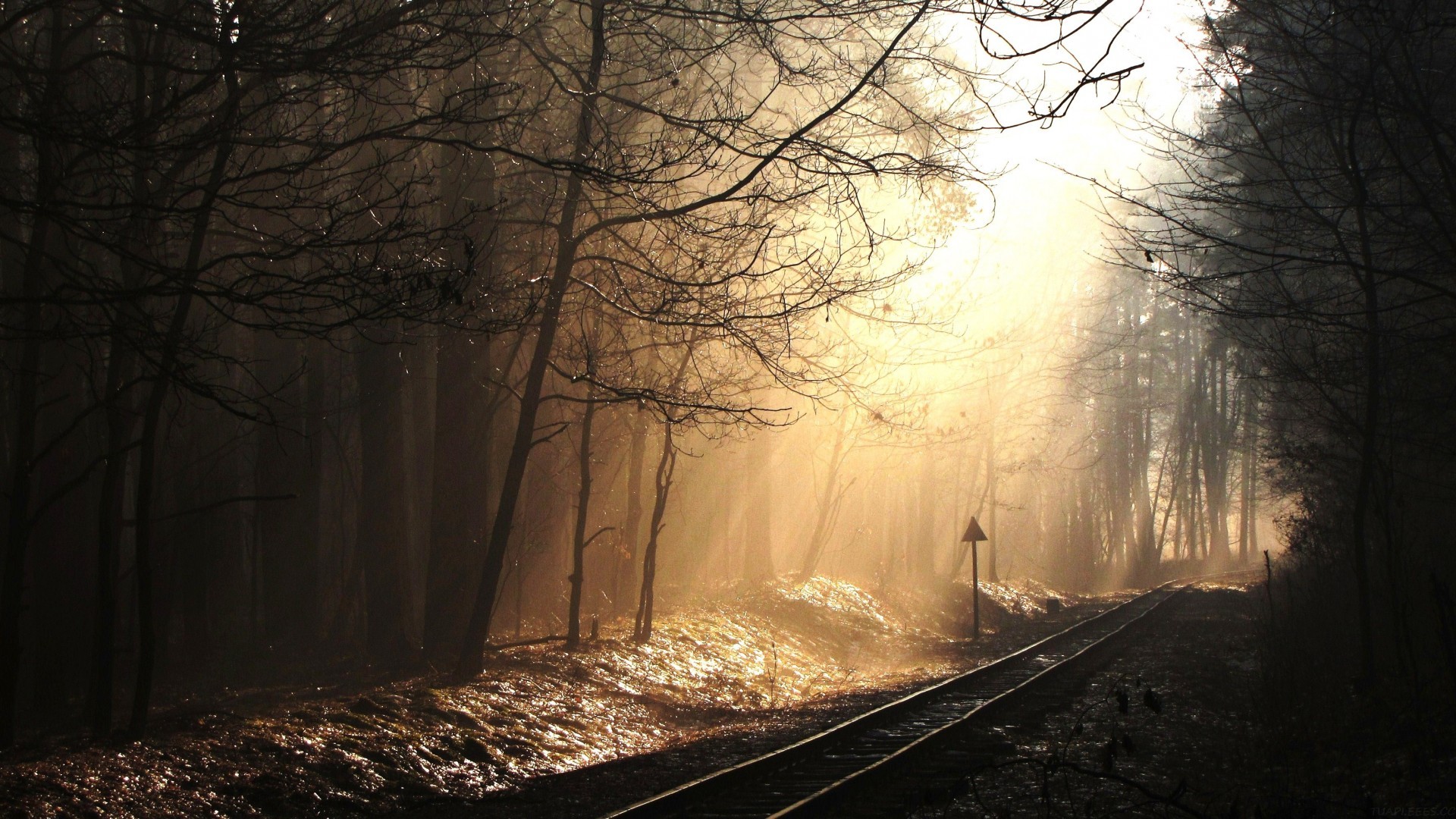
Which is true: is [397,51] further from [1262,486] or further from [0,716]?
[1262,486]

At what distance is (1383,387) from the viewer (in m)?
14.2

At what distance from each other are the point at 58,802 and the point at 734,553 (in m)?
35.7

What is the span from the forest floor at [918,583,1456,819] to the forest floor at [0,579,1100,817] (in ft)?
8.36

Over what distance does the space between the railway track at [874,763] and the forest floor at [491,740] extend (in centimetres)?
55

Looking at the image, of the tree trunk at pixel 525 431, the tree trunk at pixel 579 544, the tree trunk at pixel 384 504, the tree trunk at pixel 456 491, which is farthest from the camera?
the tree trunk at pixel 579 544

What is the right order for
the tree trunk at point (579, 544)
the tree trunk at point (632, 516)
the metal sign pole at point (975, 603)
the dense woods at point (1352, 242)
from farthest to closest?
the metal sign pole at point (975, 603) < the tree trunk at point (632, 516) < the tree trunk at point (579, 544) < the dense woods at point (1352, 242)

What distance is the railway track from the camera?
24.5 ft

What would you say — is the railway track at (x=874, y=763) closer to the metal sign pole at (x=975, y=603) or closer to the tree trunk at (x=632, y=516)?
the metal sign pole at (x=975, y=603)

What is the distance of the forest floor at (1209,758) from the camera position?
22.4ft

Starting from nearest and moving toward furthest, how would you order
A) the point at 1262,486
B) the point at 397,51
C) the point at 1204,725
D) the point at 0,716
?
the point at 397,51 → the point at 0,716 → the point at 1204,725 → the point at 1262,486

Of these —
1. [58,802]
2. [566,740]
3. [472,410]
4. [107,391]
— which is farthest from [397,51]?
[472,410]

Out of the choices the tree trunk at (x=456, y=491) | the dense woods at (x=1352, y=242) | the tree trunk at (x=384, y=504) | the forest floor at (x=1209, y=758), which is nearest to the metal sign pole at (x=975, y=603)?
the dense woods at (x=1352, y=242)

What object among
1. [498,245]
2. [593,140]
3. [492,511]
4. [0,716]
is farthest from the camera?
[492,511]

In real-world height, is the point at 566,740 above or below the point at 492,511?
below
